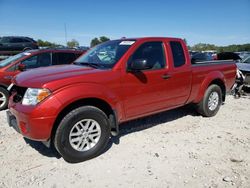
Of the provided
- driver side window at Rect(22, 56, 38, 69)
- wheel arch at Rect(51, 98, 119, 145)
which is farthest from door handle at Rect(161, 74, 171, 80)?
driver side window at Rect(22, 56, 38, 69)

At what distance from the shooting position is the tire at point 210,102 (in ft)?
17.6

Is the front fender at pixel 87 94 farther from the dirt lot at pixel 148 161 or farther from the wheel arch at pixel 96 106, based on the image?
the dirt lot at pixel 148 161

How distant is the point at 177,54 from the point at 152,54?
688mm

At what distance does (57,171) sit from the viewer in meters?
3.20

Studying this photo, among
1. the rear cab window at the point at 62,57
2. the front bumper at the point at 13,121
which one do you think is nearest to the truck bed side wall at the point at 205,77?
the front bumper at the point at 13,121

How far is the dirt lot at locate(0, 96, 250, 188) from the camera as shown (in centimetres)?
297

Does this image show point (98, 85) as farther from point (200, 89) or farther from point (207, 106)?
point (207, 106)

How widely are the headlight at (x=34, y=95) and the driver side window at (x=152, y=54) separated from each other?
1.60 meters

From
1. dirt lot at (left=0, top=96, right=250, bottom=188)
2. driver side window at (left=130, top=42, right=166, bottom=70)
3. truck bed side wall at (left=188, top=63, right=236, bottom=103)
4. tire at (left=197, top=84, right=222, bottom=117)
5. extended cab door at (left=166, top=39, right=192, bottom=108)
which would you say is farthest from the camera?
tire at (left=197, top=84, right=222, bottom=117)

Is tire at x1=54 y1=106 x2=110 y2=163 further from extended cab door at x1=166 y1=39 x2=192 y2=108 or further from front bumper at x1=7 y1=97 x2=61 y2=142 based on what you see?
extended cab door at x1=166 y1=39 x2=192 y2=108

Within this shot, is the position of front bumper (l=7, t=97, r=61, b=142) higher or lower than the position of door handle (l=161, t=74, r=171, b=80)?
lower

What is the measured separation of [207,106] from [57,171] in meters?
3.70

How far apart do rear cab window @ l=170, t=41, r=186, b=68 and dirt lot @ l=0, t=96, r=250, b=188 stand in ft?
4.33

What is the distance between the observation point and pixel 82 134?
3396mm
